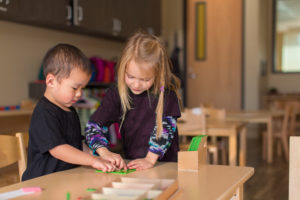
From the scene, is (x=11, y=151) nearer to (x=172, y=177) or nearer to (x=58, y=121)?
(x=58, y=121)

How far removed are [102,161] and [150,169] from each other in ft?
0.55

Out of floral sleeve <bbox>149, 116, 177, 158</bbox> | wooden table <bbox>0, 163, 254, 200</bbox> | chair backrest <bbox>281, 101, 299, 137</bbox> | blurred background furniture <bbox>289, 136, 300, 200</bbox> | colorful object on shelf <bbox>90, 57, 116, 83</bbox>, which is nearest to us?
wooden table <bbox>0, 163, 254, 200</bbox>

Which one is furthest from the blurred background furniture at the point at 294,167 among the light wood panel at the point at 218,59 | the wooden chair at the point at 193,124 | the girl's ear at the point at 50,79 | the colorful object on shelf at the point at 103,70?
the light wood panel at the point at 218,59

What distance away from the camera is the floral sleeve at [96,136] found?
1459 mm

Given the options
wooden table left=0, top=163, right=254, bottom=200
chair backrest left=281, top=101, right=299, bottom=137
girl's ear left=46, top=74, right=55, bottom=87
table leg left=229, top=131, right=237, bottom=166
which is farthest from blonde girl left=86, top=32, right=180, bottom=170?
chair backrest left=281, top=101, right=299, bottom=137

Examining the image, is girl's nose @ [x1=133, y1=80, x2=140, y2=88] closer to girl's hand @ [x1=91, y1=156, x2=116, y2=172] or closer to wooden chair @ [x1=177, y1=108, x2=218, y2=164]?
girl's hand @ [x1=91, y1=156, x2=116, y2=172]

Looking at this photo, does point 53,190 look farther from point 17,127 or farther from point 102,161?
point 17,127

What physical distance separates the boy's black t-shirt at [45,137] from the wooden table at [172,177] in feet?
0.34

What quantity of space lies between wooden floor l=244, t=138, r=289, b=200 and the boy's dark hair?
2.20m

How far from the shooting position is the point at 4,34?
3.56 m

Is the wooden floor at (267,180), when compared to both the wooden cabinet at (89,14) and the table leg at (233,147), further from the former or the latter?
the wooden cabinet at (89,14)

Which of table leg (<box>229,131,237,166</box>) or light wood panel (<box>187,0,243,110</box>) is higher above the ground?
light wood panel (<box>187,0,243,110</box>)

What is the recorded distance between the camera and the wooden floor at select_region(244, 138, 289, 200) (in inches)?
128

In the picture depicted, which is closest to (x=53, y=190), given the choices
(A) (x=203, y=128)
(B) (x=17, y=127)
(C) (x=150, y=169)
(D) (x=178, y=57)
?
(C) (x=150, y=169)
